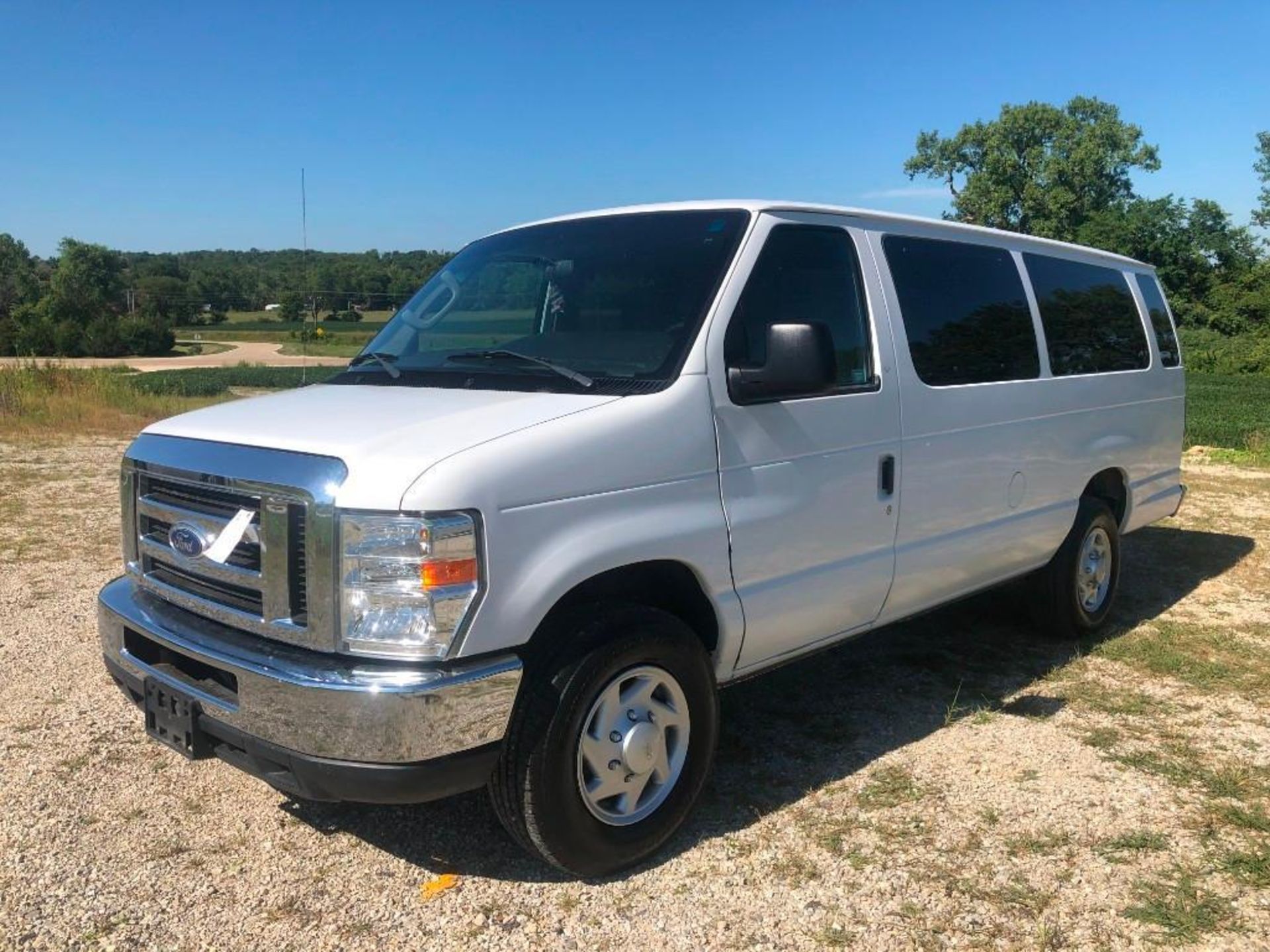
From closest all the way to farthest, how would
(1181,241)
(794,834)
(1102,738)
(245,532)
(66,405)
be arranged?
(245,532)
(794,834)
(1102,738)
(66,405)
(1181,241)

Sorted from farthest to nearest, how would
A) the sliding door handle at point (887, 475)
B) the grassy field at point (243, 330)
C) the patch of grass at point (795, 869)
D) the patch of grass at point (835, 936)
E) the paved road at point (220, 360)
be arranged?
the paved road at point (220, 360) < the grassy field at point (243, 330) < the sliding door handle at point (887, 475) < the patch of grass at point (795, 869) < the patch of grass at point (835, 936)

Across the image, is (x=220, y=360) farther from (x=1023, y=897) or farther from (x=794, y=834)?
(x=1023, y=897)

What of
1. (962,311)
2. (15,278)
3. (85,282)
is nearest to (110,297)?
(85,282)

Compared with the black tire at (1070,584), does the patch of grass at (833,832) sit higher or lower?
lower

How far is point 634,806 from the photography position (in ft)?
10.7

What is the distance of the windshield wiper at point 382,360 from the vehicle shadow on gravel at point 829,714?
1617mm

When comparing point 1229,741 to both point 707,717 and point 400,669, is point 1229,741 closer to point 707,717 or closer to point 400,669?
point 707,717

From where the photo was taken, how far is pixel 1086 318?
5543 millimetres

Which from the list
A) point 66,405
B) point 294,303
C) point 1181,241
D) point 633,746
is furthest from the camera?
point 1181,241

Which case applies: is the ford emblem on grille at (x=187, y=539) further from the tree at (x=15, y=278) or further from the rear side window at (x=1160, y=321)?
the tree at (x=15, y=278)

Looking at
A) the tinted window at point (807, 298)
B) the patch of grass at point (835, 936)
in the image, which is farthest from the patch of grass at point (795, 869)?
the tinted window at point (807, 298)

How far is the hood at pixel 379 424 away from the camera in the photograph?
105 inches

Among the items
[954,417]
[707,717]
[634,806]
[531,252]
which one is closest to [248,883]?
[634,806]

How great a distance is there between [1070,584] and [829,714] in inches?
72.2
